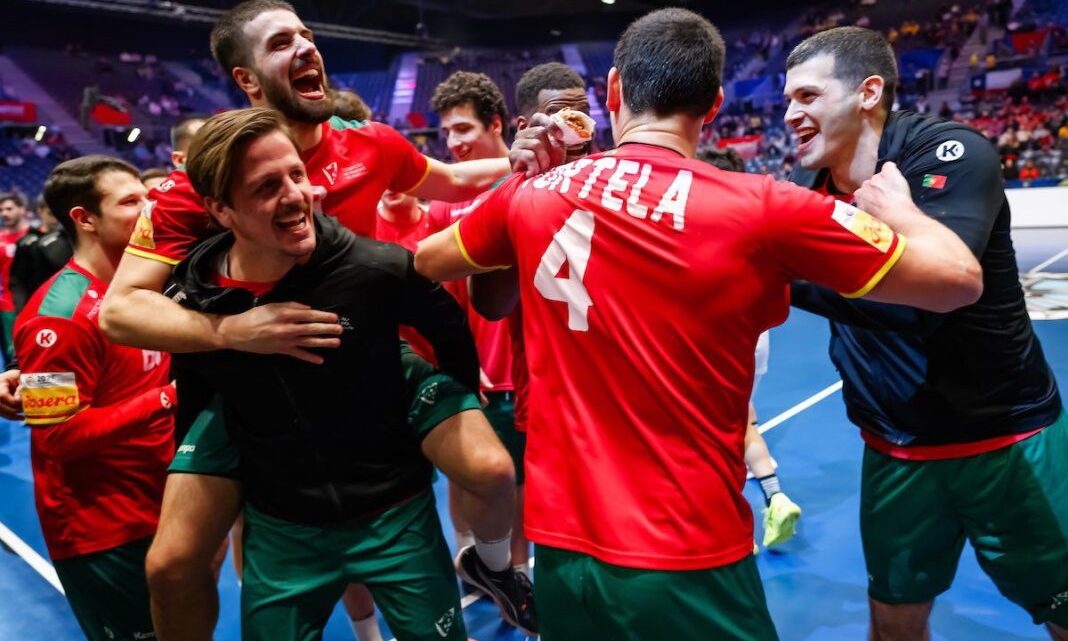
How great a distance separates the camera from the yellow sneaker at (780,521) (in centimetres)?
402

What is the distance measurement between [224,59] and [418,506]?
1.74m

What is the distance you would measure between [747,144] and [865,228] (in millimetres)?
24355

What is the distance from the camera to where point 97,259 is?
9.41 feet

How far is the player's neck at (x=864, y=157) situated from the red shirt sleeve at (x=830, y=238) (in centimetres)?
99

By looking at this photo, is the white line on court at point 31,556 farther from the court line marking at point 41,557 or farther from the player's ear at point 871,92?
the player's ear at point 871,92

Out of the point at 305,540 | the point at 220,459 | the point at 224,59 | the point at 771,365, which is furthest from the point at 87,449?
the point at 771,365

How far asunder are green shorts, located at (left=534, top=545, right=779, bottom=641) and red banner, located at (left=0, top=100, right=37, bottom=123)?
28.6 metres

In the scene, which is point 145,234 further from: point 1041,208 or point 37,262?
point 1041,208

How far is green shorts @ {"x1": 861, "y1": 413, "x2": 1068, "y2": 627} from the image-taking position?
2271 millimetres

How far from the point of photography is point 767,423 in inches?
239

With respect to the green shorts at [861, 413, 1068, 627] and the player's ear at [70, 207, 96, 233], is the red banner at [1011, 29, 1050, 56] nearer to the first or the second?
the green shorts at [861, 413, 1068, 627]

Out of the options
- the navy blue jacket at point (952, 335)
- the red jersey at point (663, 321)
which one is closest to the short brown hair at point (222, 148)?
the red jersey at point (663, 321)

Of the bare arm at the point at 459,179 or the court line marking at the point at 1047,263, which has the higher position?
the bare arm at the point at 459,179

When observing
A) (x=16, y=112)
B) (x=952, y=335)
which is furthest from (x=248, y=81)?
(x=16, y=112)
